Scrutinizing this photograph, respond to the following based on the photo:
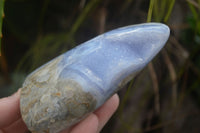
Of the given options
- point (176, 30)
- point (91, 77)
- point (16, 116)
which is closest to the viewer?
point (91, 77)

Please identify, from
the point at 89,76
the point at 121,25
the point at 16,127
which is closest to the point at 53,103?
the point at 89,76

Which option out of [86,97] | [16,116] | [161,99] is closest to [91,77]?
[86,97]

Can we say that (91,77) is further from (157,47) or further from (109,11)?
(109,11)

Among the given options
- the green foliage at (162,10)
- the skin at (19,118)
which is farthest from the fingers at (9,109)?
the green foliage at (162,10)

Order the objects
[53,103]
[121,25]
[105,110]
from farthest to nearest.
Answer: [121,25] → [105,110] → [53,103]

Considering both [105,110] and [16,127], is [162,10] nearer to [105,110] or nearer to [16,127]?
[105,110]

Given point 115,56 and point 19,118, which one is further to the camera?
point 19,118

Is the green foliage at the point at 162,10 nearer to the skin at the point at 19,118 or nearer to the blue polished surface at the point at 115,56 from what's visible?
the blue polished surface at the point at 115,56
